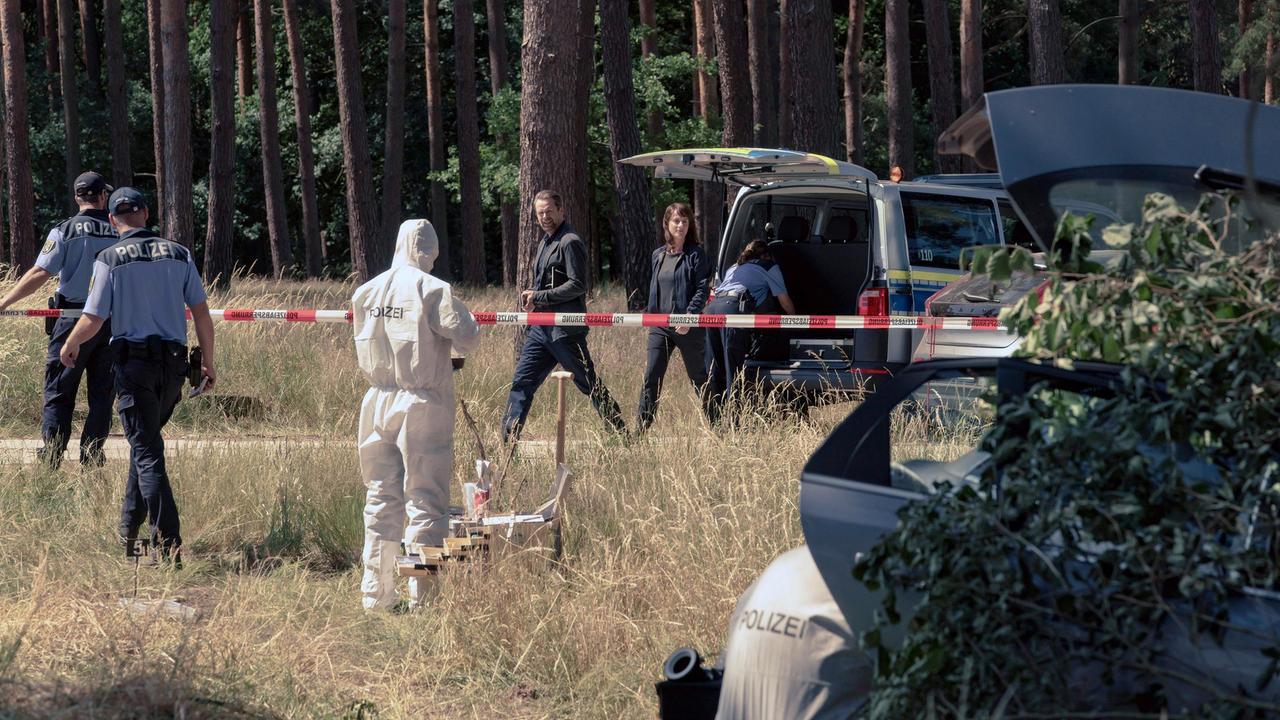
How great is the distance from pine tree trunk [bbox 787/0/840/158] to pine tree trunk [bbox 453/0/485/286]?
1087cm

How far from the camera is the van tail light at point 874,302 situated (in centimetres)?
937

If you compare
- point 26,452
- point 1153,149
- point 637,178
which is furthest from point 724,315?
point 637,178

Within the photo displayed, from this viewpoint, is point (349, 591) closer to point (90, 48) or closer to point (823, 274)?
point (823, 274)

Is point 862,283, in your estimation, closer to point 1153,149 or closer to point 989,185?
point 989,185

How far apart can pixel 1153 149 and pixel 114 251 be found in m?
5.15

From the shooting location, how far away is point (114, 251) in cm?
700

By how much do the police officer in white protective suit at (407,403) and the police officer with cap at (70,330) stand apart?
9.42 feet

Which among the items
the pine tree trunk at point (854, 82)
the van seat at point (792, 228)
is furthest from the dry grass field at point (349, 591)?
the pine tree trunk at point (854, 82)

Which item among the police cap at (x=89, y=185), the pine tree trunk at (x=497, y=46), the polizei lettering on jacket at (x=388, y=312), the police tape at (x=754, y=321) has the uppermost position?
the pine tree trunk at (x=497, y=46)

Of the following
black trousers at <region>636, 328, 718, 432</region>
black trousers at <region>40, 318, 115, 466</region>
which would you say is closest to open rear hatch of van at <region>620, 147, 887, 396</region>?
black trousers at <region>636, 328, 718, 432</region>

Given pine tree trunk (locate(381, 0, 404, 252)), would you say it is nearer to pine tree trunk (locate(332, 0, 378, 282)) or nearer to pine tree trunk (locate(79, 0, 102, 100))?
pine tree trunk (locate(332, 0, 378, 282))

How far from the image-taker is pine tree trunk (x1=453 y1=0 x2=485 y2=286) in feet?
96.7

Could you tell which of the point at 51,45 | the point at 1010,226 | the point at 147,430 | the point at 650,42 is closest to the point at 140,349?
the point at 147,430

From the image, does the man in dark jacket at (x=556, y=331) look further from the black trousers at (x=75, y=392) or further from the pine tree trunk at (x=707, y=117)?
the pine tree trunk at (x=707, y=117)
